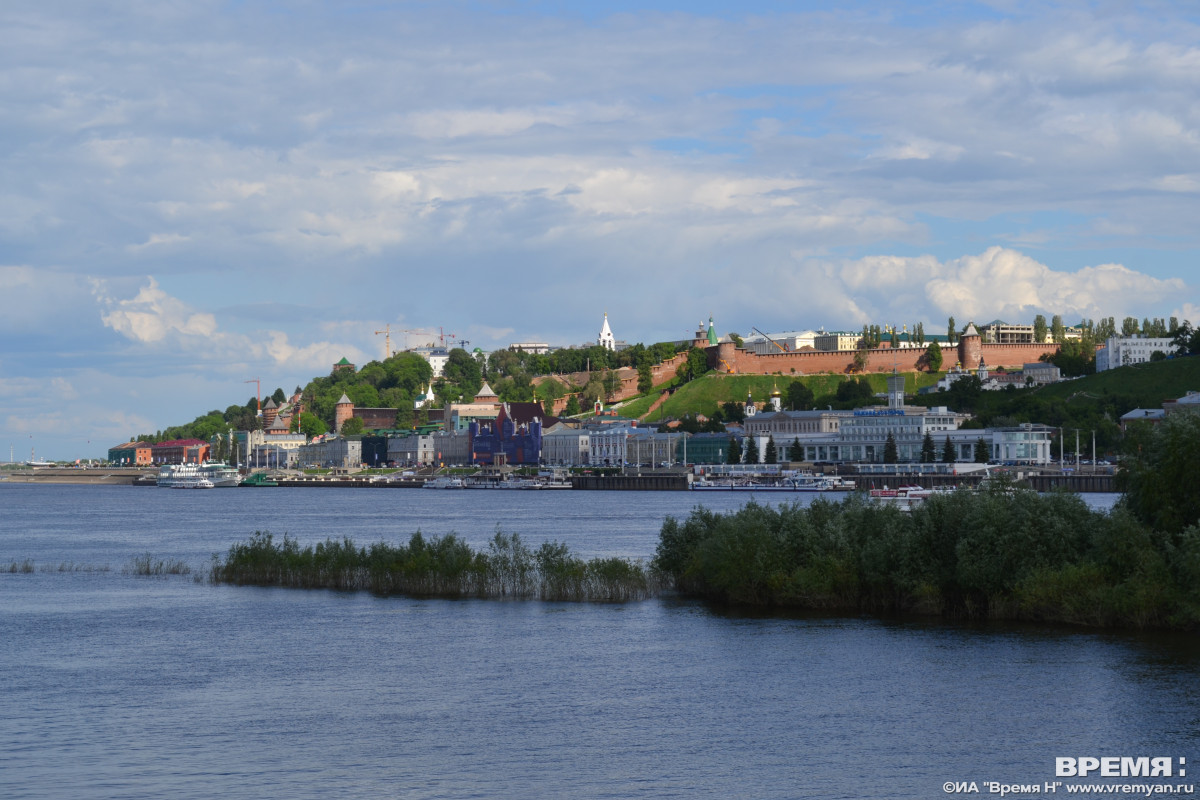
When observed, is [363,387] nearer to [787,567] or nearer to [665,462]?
[665,462]

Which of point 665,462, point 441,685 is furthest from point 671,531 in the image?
point 665,462

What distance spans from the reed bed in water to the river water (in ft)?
2.74

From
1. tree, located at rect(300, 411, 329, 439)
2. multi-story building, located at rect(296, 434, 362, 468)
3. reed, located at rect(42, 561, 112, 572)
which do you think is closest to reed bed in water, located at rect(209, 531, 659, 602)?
reed, located at rect(42, 561, 112, 572)

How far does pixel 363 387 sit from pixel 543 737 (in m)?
166

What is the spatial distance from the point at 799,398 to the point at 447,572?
101336mm

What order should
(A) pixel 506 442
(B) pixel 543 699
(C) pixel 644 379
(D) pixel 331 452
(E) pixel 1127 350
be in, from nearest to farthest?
1. (B) pixel 543 699
2. (E) pixel 1127 350
3. (A) pixel 506 442
4. (C) pixel 644 379
5. (D) pixel 331 452

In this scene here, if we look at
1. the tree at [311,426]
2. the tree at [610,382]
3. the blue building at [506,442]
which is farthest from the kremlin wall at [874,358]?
the tree at [311,426]

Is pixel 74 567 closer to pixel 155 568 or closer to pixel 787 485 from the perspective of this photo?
pixel 155 568

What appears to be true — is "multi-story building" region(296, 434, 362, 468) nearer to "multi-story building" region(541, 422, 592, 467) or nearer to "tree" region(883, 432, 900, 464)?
"multi-story building" region(541, 422, 592, 467)

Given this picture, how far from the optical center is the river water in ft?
51.0

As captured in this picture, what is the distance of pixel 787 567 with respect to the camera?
89.1 ft

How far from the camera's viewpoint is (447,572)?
3033 cm

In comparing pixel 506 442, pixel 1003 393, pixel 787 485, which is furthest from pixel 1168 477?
pixel 506 442

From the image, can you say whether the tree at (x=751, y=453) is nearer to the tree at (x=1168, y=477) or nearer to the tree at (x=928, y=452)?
the tree at (x=928, y=452)
